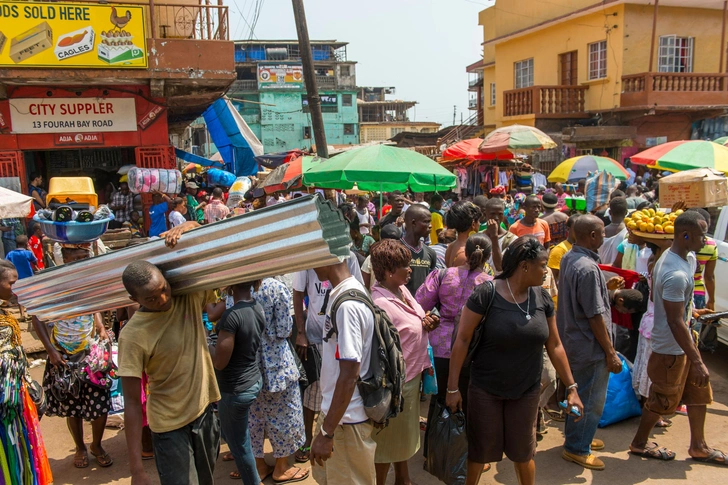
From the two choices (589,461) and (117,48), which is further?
→ (117,48)

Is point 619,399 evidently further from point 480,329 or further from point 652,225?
point 480,329

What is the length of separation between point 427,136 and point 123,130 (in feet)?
68.3

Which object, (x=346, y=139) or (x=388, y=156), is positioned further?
(x=346, y=139)

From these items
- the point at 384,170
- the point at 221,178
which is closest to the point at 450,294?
the point at 384,170

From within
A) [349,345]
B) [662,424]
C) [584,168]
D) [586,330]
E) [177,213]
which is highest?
[584,168]

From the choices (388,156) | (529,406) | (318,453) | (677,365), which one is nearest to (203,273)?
(318,453)

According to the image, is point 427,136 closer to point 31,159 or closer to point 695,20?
point 695,20

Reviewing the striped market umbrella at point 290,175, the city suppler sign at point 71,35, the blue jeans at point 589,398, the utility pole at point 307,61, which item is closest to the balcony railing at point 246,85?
the city suppler sign at point 71,35

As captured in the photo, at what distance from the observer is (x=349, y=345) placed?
2.71m

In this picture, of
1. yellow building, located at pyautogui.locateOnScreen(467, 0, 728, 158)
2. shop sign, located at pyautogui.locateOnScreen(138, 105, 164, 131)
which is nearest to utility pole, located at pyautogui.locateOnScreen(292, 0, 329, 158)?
shop sign, located at pyautogui.locateOnScreen(138, 105, 164, 131)

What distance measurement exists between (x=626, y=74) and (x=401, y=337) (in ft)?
58.3

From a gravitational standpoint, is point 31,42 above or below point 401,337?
above

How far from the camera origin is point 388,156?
6727 mm

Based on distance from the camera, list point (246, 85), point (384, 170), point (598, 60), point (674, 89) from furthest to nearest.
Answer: point (246, 85) → point (598, 60) → point (674, 89) → point (384, 170)
